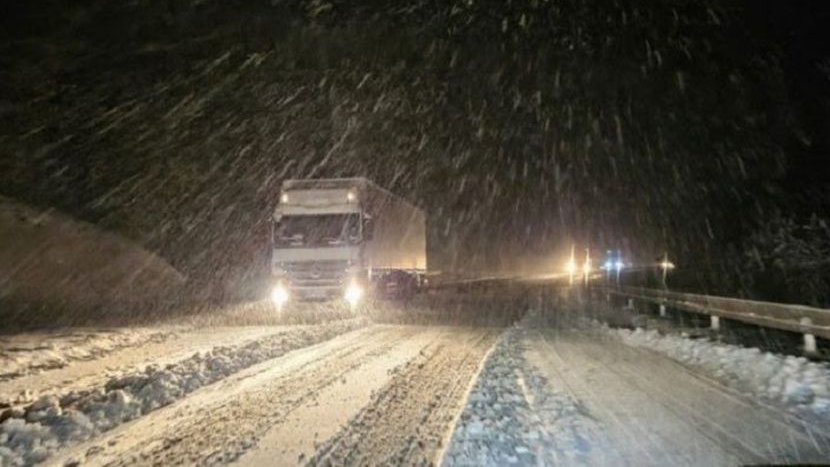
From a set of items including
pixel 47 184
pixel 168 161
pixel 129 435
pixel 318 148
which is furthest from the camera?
pixel 318 148

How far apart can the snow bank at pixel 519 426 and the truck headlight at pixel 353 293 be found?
510 inches

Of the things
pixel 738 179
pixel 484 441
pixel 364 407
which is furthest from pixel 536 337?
pixel 738 179

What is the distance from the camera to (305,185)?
24.6m

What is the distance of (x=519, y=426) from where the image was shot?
7.75 metres

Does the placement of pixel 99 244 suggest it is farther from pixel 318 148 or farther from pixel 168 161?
pixel 318 148

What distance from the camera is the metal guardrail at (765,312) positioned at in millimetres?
12750

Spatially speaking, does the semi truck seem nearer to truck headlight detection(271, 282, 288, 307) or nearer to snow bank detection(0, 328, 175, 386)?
truck headlight detection(271, 282, 288, 307)

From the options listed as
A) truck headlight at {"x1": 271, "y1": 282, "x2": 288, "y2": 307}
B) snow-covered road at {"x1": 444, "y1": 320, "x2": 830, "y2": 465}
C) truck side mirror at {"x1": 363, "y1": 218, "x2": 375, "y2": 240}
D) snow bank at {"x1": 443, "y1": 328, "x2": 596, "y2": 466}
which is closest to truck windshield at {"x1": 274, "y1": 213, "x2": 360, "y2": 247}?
truck side mirror at {"x1": 363, "y1": 218, "x2": 375, "y2": 240}

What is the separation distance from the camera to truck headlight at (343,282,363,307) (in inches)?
935

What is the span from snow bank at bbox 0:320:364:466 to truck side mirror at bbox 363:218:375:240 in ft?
36.7

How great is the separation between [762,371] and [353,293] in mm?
14531

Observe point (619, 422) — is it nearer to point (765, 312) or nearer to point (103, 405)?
point (103, 405)

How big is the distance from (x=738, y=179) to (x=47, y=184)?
37.1 m

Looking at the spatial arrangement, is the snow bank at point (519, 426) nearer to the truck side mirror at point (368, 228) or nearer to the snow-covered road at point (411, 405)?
the snow-covered road at point (411, 405)
